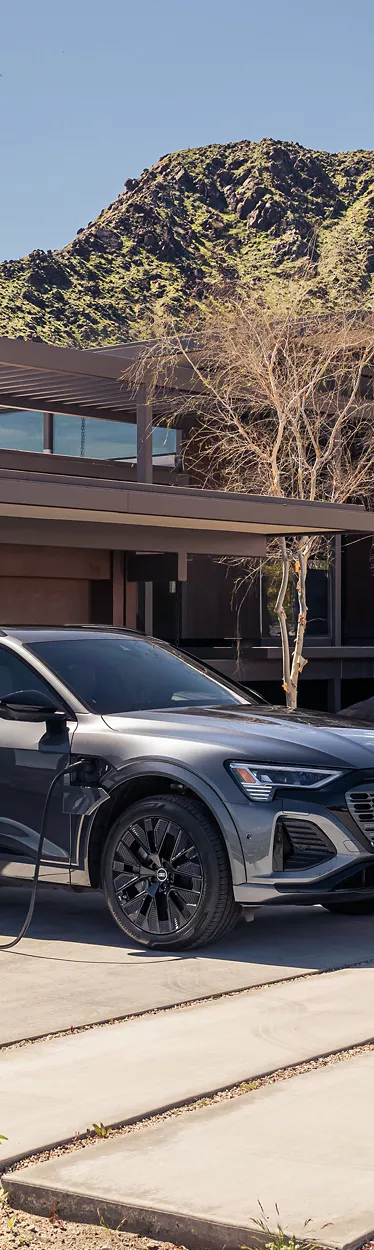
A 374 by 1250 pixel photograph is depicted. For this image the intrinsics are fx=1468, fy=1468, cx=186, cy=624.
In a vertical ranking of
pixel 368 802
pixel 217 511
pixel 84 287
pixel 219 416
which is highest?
pixel 84 287

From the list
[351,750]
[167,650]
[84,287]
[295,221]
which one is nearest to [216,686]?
[167,650]

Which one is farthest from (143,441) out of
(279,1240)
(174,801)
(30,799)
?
(279,1240)

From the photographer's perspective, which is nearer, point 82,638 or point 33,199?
point 82,638

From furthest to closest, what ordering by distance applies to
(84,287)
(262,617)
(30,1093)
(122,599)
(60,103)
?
(84,287), (60,103), (262,617), (122,599), (30,1093)

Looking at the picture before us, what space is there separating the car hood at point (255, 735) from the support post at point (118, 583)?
14.7 meters

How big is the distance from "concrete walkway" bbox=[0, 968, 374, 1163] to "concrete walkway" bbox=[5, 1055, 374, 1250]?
25 cm

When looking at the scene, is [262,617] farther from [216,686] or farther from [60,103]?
[60,103]

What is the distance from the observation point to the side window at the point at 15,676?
8.09 meters

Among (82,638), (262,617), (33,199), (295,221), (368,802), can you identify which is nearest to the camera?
(368,802)

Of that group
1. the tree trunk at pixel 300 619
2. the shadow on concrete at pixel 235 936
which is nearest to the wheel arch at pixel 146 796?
the shadow on concrete at pixel 235 936

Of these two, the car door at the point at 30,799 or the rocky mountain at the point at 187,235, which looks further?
the rocky mountain at the point at 187,235

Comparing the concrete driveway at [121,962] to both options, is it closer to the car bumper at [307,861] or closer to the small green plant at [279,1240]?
the car bumper at [307,861]

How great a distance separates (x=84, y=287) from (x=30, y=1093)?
73161 mm

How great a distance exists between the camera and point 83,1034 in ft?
18.7
